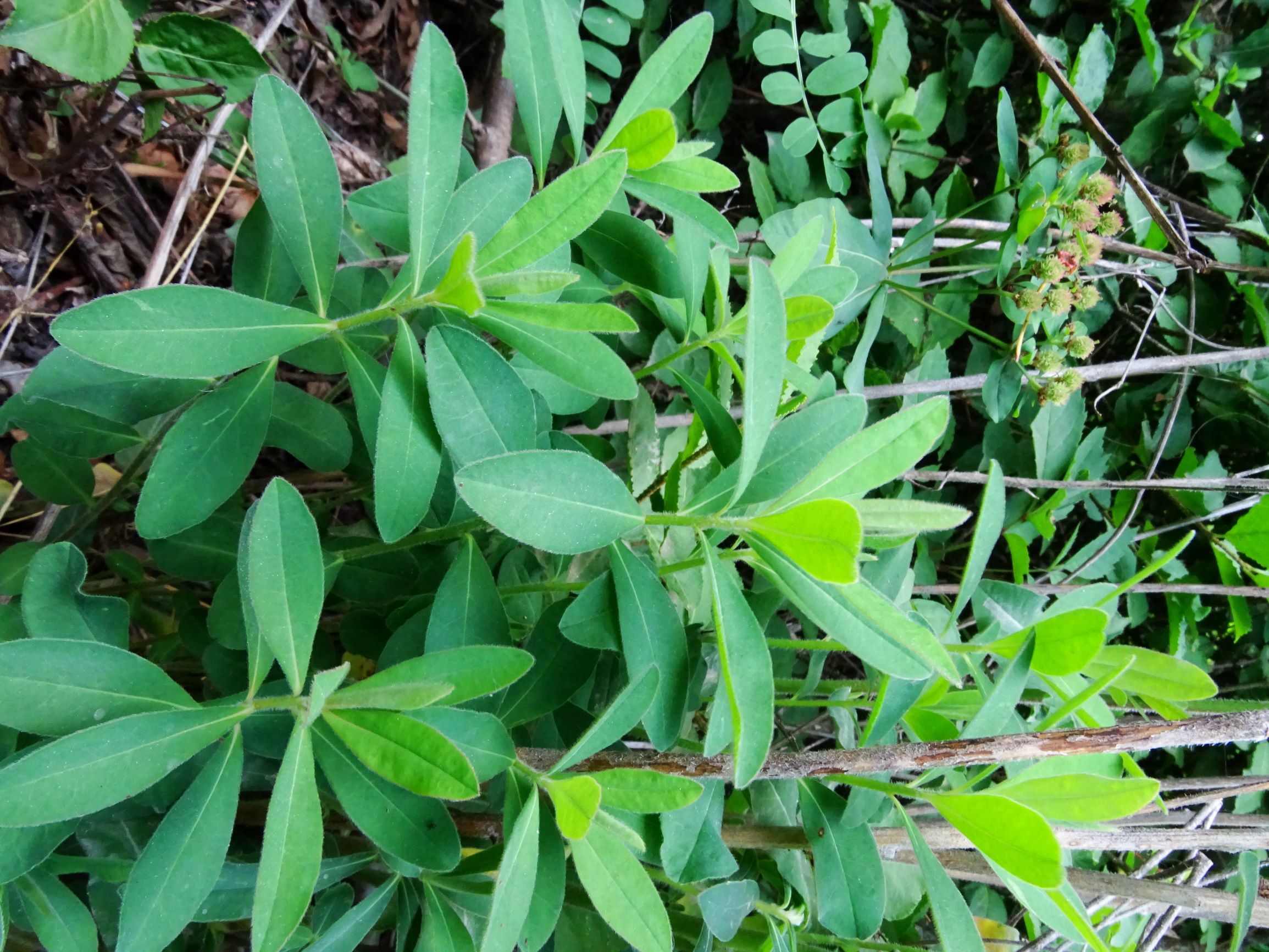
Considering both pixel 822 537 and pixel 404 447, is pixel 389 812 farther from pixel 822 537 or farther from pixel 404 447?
pixel 822 537

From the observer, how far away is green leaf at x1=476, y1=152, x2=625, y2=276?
66 cm

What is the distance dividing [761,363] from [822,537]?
15cm

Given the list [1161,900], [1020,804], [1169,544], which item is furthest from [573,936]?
[1169,544]

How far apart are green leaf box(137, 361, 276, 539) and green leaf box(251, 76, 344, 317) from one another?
0.11m

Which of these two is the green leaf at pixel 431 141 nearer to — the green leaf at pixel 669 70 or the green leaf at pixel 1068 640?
the green leaf at pixel 669 70

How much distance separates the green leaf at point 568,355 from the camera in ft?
2.38

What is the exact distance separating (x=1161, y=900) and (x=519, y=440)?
0.82m

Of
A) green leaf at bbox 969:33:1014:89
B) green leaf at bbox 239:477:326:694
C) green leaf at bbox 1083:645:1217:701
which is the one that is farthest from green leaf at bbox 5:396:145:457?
green leaf at bbox 969:33:1014:89

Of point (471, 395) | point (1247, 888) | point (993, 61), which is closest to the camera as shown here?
point (471, 395)

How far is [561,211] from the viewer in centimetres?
66

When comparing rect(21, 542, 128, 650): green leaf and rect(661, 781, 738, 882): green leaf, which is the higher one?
rect(21, 542, 128, 650): green leaf

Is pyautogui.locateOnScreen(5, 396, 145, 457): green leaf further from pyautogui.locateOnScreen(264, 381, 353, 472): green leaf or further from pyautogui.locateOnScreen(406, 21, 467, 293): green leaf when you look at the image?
pyautogui.locateOnScreen(406, 21, 467, 293): green leaf

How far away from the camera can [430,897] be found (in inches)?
32.7

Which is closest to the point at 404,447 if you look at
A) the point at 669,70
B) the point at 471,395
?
the point at 471,395
